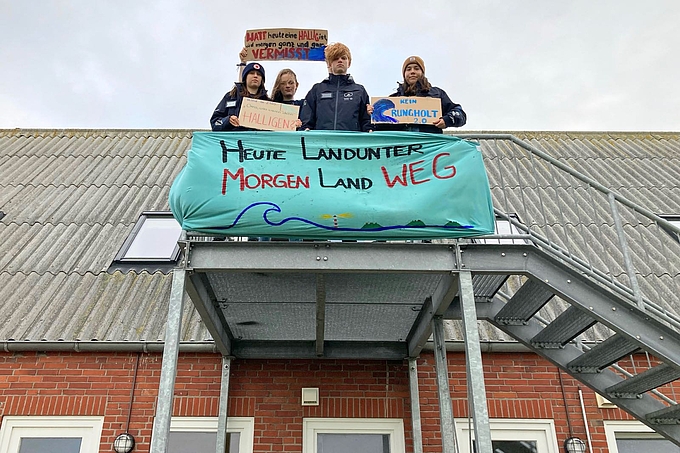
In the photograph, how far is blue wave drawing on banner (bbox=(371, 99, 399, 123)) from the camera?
4.86m

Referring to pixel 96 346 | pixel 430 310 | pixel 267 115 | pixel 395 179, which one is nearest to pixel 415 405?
pixel 430 310

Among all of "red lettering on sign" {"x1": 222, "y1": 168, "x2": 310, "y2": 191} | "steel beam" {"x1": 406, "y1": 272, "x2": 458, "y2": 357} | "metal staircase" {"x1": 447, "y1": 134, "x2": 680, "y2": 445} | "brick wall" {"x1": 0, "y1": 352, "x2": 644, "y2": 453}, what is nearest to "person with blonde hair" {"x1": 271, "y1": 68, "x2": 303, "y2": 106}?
"red lettering on sign" {"x1": 222, "y1": 168, "x2": 310, "y2": 191}

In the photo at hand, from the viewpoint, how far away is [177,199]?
4.28 meters

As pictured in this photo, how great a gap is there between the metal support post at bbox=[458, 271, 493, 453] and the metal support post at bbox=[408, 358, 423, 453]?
2.07 m

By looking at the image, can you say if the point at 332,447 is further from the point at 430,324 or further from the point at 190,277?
the point at 190,277

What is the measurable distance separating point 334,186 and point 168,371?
1.74 metres

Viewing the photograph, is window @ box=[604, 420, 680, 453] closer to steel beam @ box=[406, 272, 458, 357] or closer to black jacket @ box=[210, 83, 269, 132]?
steel beam @ box=[406, 272, 458, 357]

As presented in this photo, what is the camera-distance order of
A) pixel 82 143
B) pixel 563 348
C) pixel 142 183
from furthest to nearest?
pixel 82 143 < pixel 142 183 < pixel 563 348

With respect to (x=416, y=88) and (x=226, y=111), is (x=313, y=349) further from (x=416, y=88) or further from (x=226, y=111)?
(x=416, y=88)

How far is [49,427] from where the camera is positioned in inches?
231

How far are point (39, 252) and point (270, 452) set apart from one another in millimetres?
4140

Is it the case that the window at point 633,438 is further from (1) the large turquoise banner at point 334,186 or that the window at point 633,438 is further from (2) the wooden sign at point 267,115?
(2) the wooden sign at point 267,115

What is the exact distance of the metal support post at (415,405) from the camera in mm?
5746

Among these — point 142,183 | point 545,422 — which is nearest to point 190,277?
point 545,422
